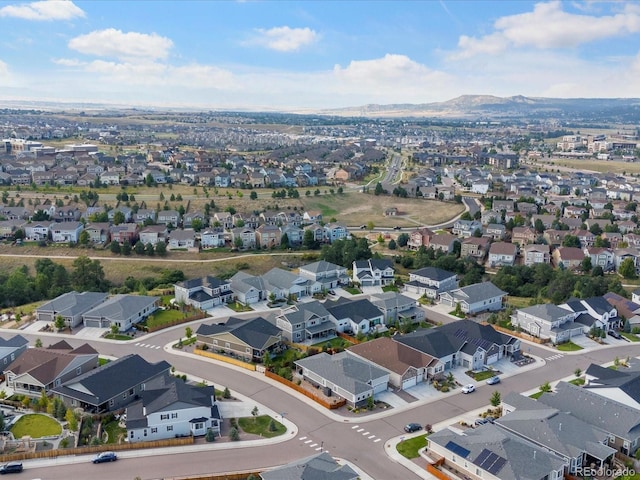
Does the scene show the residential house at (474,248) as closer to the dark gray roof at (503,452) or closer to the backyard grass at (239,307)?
the backyard grass at (239,307)

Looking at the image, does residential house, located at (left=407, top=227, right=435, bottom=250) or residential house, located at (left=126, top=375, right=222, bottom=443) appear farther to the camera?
residential house, located at (left=407, top=227, right=435, bottom=250)

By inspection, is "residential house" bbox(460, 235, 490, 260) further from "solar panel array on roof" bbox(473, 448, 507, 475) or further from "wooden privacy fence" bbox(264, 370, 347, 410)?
"solar panel array on roof" bbox(473, 448, 507, 475)

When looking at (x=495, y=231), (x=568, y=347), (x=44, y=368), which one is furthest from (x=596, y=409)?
(x=495, y=231)

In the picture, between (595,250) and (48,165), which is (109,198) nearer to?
(48,165)

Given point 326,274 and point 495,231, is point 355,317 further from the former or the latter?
point 495,231

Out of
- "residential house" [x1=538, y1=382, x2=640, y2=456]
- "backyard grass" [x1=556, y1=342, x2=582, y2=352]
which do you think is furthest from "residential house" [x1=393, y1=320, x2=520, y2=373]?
"residential house" [x1=538, y1=382, x2=640, y2=456]
